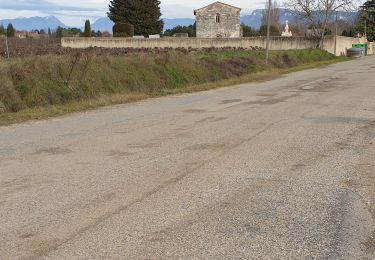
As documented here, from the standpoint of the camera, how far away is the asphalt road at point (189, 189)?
Answer: 4.61m

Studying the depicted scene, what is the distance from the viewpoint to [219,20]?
8000 cm

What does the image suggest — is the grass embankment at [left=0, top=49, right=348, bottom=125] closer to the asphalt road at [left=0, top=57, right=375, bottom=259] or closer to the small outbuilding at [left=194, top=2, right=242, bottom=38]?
the asphalt road at [left=0, top=57, right=375, bottom=259]

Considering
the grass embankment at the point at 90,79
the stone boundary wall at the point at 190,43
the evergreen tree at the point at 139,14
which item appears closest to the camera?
the grass embankment at the point at 90,79

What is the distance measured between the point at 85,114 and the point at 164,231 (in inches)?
366

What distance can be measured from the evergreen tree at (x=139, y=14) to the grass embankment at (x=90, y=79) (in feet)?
172

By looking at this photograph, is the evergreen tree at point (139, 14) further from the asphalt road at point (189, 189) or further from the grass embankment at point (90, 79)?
the asphalt road at point (189, 189)

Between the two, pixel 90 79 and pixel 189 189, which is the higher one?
pixel 90 79

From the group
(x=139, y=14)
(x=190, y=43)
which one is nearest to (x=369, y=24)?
(x=139, y=14)

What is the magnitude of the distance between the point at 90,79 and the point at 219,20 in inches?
2542

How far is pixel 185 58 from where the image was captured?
25.6 m

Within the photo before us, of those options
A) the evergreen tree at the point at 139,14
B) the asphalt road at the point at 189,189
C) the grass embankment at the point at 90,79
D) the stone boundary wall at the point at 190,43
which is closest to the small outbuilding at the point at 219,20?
the evergreen tree at the point at 139,14

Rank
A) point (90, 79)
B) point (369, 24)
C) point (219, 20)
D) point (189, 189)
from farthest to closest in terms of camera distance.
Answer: point (369, 24), point (219, 20), point (90, 79), point (189, 189)

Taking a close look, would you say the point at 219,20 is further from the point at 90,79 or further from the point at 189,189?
the point at 189,189

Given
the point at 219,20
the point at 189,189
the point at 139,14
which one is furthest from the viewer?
the point at 219,20
